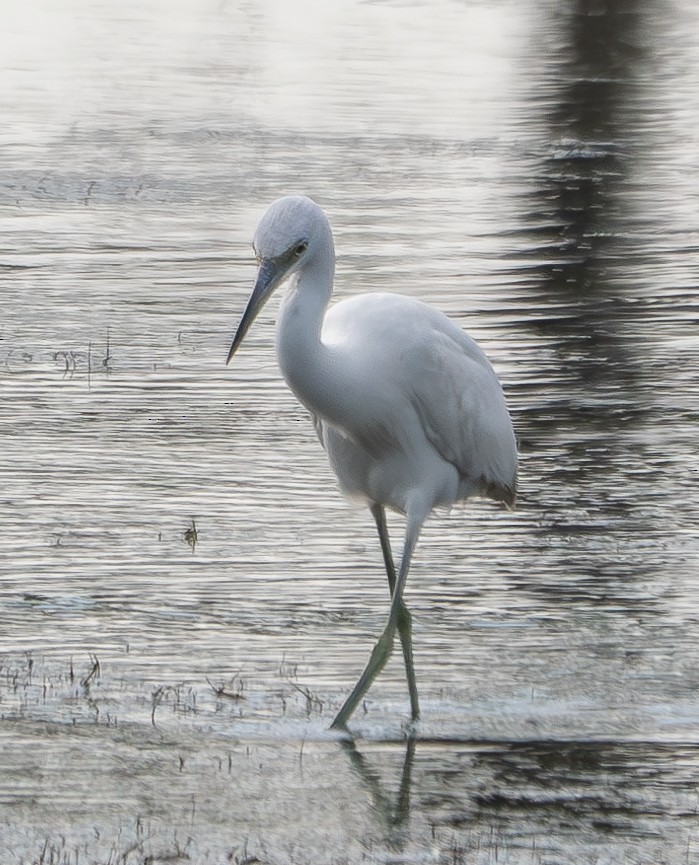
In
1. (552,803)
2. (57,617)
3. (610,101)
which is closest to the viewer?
(552,803)

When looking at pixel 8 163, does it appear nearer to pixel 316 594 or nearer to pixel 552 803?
pixel 316 594

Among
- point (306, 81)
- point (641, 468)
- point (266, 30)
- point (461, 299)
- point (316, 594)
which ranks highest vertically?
point (316, 594)

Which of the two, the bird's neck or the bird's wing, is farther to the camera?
the bird's wing

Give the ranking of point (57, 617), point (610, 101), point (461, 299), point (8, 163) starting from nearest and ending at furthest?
point (57, 617) → point (461, 299) → point (8, 163) → point (610, 101)

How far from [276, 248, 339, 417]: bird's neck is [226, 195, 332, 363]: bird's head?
6 cm

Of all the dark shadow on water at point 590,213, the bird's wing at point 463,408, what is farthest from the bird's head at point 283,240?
the dark shadow on water at point 590,213

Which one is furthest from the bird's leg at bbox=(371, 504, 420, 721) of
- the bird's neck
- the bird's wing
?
the bird's neck

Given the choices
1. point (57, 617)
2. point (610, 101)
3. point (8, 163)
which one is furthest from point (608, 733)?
point (610, 101)

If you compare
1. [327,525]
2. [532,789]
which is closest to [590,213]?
[327,525]

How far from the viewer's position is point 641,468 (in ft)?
28.1

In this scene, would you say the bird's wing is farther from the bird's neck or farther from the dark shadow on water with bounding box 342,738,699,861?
the dark shadow on water with bounding box 342,738,699,861

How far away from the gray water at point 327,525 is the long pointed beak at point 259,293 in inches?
48.2

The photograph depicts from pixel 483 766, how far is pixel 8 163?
34.3 feet

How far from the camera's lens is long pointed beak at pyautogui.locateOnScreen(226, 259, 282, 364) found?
17.7ft
